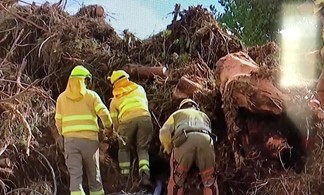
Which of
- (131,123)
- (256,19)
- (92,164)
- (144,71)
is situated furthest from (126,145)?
(256,19)

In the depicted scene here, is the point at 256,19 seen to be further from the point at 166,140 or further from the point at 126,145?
the point at 166,140

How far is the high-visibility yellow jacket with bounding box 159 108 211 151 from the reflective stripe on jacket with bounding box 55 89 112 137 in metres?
0.67

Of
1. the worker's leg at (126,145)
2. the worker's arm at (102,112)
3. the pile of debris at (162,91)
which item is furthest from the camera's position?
the worker's leg at (126,145)

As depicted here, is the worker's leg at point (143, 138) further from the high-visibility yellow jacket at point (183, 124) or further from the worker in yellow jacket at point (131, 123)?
the high-visibility yellow jacket at point (183, 124)

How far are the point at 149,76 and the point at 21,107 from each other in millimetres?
2132

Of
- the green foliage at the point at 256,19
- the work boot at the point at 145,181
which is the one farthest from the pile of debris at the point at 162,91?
the green foliage at the point at 256,19

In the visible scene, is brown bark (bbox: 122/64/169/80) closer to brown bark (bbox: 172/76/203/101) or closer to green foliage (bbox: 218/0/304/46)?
brown bark (bbox: 172/76/203/101)

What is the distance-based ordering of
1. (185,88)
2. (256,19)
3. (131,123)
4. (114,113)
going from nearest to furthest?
1. (131,123)
2. (114,113)
3. (185,88)
4. (256,19)

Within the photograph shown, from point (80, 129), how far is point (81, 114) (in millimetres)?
174

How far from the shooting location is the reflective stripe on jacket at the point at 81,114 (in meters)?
6.34

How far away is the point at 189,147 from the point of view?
602 cm

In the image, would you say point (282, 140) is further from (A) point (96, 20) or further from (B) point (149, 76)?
(A) point (96, 20)

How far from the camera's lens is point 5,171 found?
697 centimetres

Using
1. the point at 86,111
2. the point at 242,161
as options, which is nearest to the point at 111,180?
the point at 86,111
